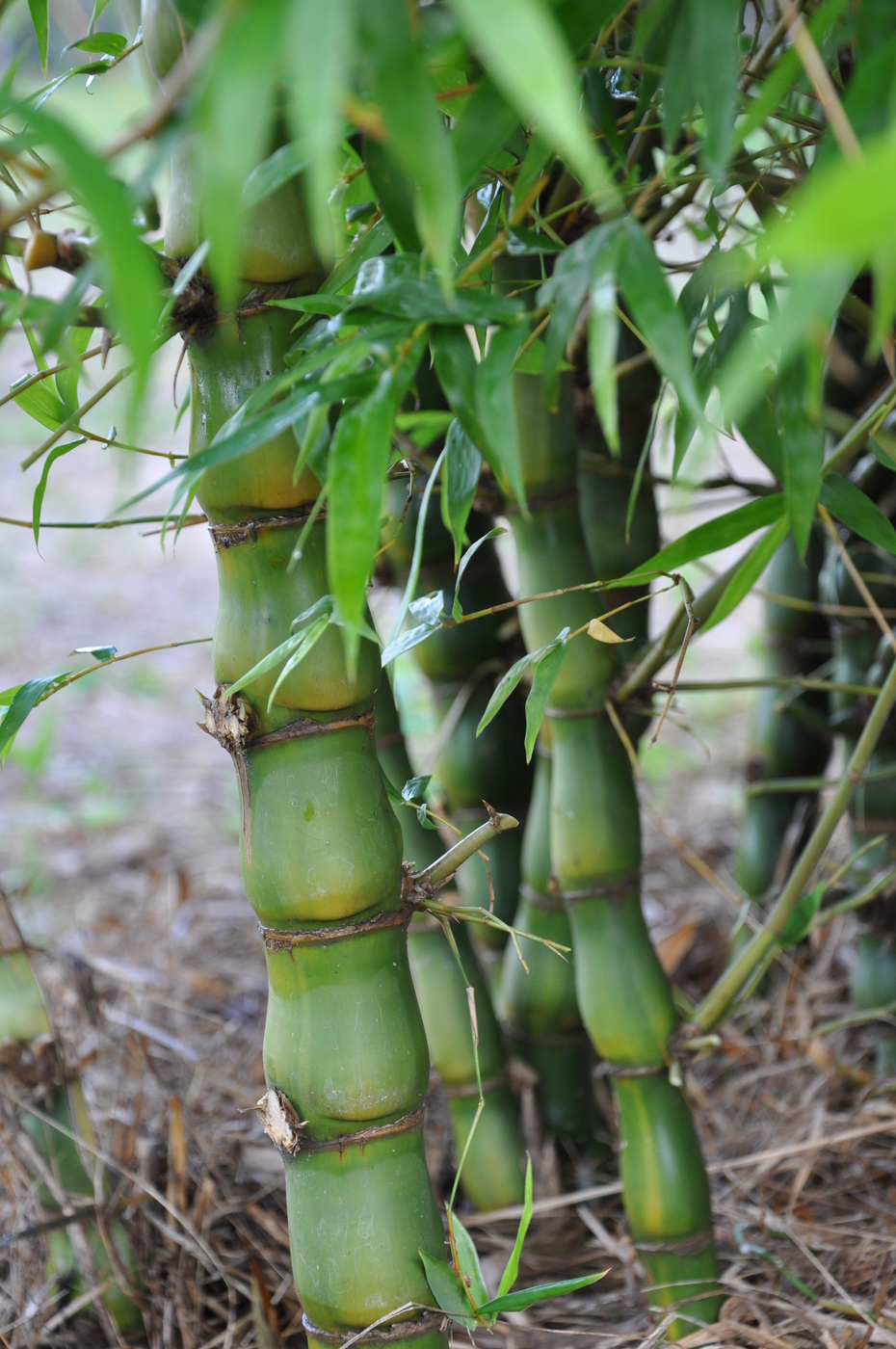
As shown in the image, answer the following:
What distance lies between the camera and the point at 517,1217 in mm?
747

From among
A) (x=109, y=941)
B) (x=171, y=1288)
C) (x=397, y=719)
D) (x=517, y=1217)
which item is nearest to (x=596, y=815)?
(x=397, y=719)

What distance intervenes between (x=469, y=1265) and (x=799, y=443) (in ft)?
1.26

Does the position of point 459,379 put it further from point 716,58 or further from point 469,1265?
point 469,1265

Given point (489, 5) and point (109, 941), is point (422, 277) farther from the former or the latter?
point (109, 941)

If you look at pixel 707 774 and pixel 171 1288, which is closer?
pixel 171 1288

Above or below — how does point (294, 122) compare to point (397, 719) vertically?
above

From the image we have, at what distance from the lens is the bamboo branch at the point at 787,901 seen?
0.59 meters

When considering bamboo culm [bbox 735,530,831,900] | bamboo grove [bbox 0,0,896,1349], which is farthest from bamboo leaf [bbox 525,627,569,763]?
bamboo culm [bbox 735,530,831,900]

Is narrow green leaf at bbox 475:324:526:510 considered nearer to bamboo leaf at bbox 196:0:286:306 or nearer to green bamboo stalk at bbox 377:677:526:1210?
bamboo leaf at bbox 196:0:286:306

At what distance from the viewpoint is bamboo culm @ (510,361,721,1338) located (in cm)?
62

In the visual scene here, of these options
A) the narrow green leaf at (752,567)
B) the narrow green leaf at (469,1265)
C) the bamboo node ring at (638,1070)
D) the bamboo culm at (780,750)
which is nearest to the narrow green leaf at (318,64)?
the narrow green leaf at (752,567)

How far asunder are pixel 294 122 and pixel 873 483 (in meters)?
0.69

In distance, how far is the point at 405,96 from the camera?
240 millimetres

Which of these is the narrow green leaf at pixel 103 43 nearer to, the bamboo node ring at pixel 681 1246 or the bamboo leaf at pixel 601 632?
the bamboo leaf at pixel 601 632
